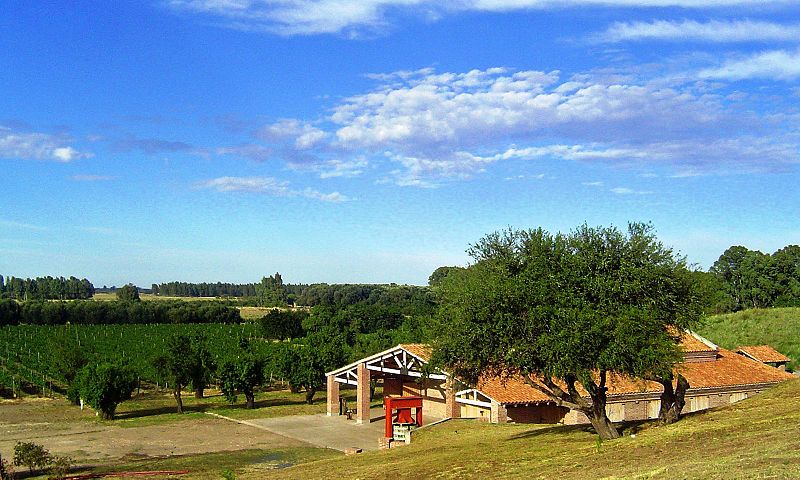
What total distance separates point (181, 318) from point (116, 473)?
135 metres

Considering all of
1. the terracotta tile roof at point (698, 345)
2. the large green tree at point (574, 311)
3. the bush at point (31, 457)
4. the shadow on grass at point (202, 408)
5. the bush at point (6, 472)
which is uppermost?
the large green tree at point (574, 311)

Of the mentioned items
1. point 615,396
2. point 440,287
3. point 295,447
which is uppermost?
point 440,287

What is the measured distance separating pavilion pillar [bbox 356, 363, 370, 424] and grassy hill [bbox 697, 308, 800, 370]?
30165mm

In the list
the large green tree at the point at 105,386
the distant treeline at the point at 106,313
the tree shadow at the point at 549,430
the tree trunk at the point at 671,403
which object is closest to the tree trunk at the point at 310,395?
the large green tree at the point at 105,386

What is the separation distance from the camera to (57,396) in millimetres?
70188

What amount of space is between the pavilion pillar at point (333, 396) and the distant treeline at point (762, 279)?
6828cm

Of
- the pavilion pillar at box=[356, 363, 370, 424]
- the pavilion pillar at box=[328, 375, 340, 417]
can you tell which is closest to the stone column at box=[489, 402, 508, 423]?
the pavilion pillar at box=[356, 363, 370, 424]

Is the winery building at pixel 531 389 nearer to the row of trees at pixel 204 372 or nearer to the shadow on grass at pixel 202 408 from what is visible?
the row of trees at pixel 204 372

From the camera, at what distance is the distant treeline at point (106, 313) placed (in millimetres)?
156250

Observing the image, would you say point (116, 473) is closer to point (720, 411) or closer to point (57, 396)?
point (720, 411)

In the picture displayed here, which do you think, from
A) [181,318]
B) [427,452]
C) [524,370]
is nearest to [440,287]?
[524,370]

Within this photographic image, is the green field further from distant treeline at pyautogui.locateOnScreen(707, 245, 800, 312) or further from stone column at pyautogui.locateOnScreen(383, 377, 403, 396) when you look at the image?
distant treeline at pyautogui.locateOnScreen(707, 245, 800, 312)

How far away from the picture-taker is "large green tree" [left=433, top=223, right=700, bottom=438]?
23156 millimetres

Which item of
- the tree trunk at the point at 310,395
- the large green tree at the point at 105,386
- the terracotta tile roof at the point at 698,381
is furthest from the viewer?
the tree trunk at the point at 310,395
